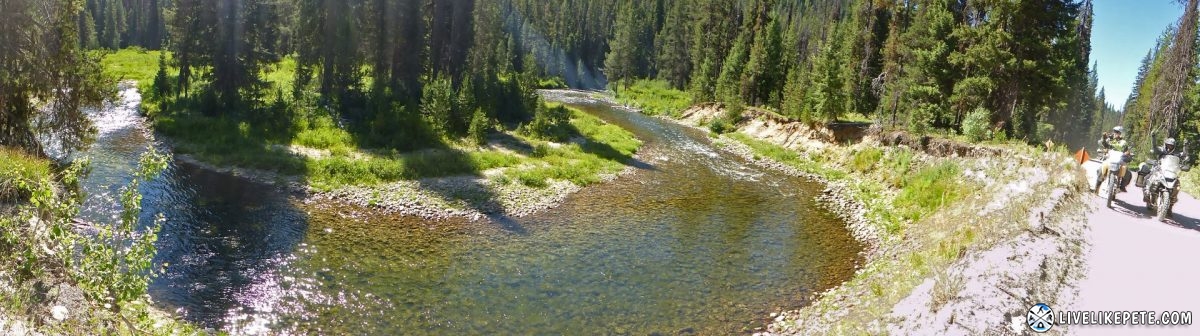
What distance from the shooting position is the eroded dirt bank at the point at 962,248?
346 inches

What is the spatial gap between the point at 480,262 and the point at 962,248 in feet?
41.2

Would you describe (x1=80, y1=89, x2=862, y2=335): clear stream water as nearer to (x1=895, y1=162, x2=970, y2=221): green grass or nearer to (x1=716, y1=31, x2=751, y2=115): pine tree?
(x1=895, y1=162, x2=970, y2=221): green grass

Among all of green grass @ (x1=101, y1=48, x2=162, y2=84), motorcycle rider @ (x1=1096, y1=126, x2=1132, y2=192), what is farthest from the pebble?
green grass @ (x1=101, y1=48, x2=162, y2=84)

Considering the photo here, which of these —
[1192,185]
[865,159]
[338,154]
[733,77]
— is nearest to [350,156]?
[338,154]

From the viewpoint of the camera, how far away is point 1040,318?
7.85 metres

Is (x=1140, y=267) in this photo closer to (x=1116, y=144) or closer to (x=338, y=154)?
(x=1116, y=144)

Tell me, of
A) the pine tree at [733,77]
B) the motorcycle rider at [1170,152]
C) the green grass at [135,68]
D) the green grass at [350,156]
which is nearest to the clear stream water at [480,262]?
the green grass at [350,156]

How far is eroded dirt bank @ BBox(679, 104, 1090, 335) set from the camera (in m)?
8.78

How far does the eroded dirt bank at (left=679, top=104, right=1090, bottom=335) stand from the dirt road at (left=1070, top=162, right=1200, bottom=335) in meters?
0.33

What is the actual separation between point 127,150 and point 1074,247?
36346 millimetres

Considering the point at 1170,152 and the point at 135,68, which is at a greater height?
the point at 1170,152

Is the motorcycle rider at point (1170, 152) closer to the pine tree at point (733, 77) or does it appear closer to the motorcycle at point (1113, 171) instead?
the motorcycle at point (1113, 171)

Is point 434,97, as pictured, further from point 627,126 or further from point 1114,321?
point 1114,321

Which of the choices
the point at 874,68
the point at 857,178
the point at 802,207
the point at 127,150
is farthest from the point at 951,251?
the point at 874,68
